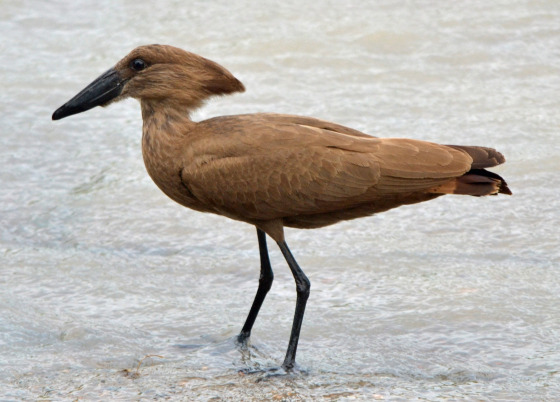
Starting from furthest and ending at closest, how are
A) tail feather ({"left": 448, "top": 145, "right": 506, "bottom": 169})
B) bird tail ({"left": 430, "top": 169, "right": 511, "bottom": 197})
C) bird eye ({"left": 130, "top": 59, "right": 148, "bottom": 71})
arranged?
bird eye ({"left": 130, "top": 59, "right": 148, "bottom": 71}) < tail feather ({"left": 448, "top": 145, "right": 506, "bottom": 169}) < bird tail ({"left": 430, "top": 169, "right": 511, "bottom": 197})

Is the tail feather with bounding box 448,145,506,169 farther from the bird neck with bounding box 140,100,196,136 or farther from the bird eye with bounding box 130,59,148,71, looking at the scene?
the bird eye with bounding box 130,59,148,71

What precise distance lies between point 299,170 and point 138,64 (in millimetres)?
Answer: 1043

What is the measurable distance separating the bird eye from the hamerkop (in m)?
0.32

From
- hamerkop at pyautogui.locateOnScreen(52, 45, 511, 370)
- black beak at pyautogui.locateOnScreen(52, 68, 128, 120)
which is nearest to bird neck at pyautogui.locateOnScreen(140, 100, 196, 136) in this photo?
hamerkop at pyautogui.locateOnScreen(52, 45, 511, 370)

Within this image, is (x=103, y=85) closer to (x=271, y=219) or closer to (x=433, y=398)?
(x=271, y=219)

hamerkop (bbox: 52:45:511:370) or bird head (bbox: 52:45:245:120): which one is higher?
bird head (bbox: 52:45:245:120)

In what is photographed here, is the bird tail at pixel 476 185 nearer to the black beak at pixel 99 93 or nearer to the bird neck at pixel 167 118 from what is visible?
the bird neck at pixel 167 118

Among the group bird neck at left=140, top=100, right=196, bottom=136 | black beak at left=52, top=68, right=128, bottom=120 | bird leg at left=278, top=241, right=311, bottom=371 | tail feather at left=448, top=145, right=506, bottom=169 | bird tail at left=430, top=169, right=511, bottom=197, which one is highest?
black beak at left=52, top=68, right=128, bottom=120

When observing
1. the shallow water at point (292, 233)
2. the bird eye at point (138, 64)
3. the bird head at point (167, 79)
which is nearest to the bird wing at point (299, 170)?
the bird head at point (167, 79)

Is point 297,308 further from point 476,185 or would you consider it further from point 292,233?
point 292,233

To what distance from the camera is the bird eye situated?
17.3 ft

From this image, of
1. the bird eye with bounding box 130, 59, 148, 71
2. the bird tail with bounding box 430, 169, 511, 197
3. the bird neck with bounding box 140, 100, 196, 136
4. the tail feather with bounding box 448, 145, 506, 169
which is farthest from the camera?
the bird eye with bounding box 130, 59, 148, 71

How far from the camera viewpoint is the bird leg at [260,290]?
5.19 m

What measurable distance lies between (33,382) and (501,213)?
3319 mm
